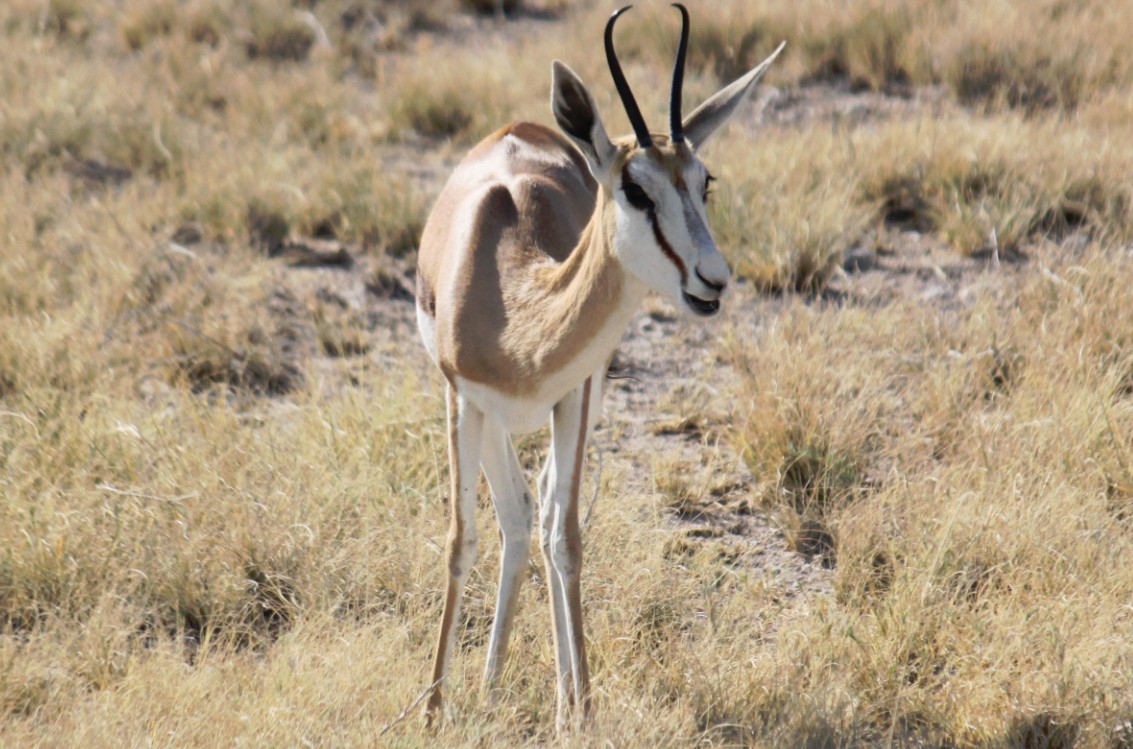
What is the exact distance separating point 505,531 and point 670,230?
4.33ft

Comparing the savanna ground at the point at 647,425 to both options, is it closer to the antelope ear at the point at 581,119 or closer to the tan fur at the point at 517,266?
the tan fur at the point at 517,266

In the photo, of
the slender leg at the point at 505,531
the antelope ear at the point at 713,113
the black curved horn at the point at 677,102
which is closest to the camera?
the black curved horn at the point at 677,102

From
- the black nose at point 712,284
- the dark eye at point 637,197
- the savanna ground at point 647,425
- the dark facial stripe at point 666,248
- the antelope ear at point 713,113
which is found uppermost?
the antelope ear at point 713,113

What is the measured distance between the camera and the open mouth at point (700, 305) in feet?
9.52

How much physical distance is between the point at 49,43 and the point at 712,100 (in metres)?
8.60

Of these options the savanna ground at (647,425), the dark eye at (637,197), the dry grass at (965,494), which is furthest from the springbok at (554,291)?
the dry grass at (965,494)

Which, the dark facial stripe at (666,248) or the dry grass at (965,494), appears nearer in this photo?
the dark facial stripe at (666,248)

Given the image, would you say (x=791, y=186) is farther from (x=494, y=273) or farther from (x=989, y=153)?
(x=494, y=273)

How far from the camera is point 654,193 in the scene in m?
2.97

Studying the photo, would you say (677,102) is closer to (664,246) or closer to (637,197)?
(637,197)

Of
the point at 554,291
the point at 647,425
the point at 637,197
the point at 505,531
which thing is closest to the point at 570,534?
the point at 505,531

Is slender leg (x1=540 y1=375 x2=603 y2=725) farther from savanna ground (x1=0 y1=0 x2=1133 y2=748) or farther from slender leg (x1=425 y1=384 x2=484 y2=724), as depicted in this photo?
slender leg (x1=425 y1=384 x2=484 y2=724)

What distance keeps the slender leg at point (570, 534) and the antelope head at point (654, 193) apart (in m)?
0.73

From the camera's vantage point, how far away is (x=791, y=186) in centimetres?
704
